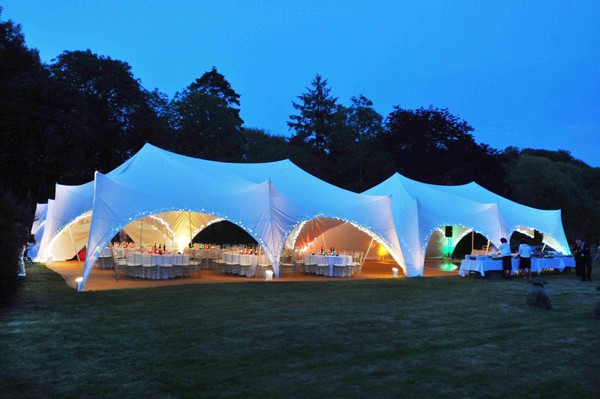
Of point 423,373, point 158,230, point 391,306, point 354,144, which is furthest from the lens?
point 354,144

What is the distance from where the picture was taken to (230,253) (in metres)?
16.2

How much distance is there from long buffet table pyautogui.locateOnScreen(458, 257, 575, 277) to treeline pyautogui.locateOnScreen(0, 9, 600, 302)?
17430mm

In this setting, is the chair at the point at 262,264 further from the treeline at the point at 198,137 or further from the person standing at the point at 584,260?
the treeline at the point at 198,137

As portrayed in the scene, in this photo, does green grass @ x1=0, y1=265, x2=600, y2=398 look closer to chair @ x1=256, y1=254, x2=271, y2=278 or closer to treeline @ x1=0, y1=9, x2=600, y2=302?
chair @ x1=256, y1=254, x2=271, y2=278

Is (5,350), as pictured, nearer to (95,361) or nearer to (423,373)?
(95,361)

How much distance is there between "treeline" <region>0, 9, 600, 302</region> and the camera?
27438mm

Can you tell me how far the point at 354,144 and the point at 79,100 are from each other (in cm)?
1874

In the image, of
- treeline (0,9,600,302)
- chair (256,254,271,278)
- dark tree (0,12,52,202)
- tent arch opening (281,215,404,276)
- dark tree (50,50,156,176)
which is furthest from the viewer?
dark tree (50,50,156,176)

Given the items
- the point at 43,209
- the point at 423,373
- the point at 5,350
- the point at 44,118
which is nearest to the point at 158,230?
the point at 43,209

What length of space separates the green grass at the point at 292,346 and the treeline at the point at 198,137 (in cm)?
1849

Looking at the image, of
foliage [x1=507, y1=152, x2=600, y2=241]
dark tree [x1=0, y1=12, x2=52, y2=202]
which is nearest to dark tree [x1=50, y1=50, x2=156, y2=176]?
dark tree [x1=0, y1=12, x2=52, y2=202]

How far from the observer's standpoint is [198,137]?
3191 cm

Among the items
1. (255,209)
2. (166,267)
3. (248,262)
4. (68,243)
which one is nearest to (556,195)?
(248,262)

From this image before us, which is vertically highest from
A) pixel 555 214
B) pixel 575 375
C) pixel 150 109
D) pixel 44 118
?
pixel 150 109
